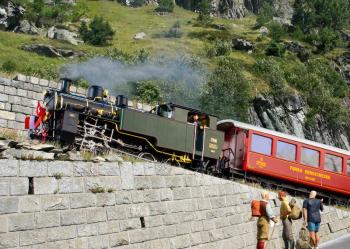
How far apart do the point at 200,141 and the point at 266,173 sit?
2.86 meters

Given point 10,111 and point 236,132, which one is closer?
point 10,111

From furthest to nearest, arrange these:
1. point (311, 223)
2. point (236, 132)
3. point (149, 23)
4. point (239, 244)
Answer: point (149, 23) → point (236, 132) → point (239, 244) → point (311, 223)

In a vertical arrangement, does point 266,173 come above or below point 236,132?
below

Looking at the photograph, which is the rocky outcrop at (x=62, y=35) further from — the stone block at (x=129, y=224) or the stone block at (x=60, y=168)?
the stone block at (x=60, y=168)

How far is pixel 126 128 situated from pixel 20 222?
6.83 meters

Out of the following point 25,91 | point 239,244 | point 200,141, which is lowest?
point 239,244

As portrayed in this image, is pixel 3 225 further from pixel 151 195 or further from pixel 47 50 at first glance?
pixel 47 50

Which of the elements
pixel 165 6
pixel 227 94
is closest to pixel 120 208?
pixel 227 94

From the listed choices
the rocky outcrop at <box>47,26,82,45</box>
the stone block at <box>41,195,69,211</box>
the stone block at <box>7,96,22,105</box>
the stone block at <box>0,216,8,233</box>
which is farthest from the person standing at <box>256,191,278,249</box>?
the rocky outcrop at <box>47,26,82,45</box>

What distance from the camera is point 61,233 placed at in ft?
29.8

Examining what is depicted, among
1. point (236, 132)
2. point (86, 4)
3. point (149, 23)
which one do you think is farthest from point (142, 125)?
point (86, 4)

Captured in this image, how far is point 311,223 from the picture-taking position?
1097 cm

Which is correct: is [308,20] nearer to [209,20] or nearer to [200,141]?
[209,20]

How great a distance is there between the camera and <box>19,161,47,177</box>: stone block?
894cm
